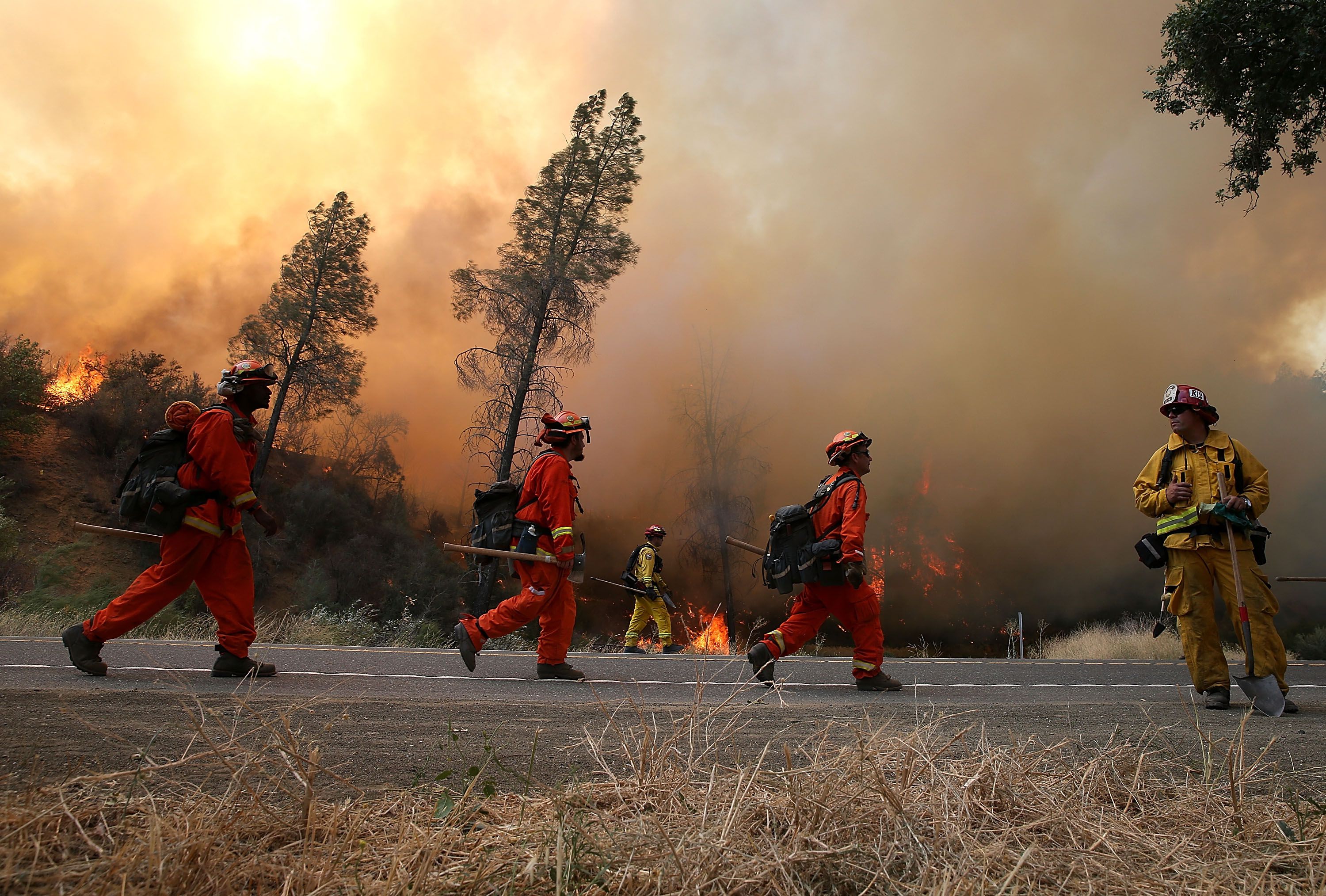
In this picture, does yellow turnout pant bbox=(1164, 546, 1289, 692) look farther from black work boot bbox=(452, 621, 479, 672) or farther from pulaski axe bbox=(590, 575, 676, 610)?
pulaski axe bbox=(590, 575, 676, 610)

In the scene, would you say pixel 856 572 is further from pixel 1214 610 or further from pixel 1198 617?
pixel 1214 610

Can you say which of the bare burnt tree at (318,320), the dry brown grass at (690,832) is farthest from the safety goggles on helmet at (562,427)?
the bare burnt tree at (318,320)

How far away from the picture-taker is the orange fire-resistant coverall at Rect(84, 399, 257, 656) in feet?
16.3

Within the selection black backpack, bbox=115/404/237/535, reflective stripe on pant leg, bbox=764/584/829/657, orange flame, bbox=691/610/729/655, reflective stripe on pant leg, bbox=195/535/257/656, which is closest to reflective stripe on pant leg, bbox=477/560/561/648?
reflective stripe on pant leg, bbox=195/535/257/656

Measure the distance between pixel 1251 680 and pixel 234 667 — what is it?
23.0 feet

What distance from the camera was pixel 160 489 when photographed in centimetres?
493

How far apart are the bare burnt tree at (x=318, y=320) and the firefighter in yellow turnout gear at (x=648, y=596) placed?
12375mm

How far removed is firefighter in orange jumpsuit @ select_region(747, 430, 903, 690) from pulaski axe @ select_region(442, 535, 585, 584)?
155cm

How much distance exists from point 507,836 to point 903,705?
12.9ft

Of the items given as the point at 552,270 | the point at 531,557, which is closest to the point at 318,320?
the point at 552,270

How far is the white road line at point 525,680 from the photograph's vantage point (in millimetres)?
5355

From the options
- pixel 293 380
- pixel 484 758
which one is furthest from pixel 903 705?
pixel 293 380

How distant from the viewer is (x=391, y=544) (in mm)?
26016

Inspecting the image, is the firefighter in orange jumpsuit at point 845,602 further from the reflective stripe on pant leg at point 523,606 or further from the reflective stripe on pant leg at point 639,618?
the reflective stripe on pant leg at point 639,618
